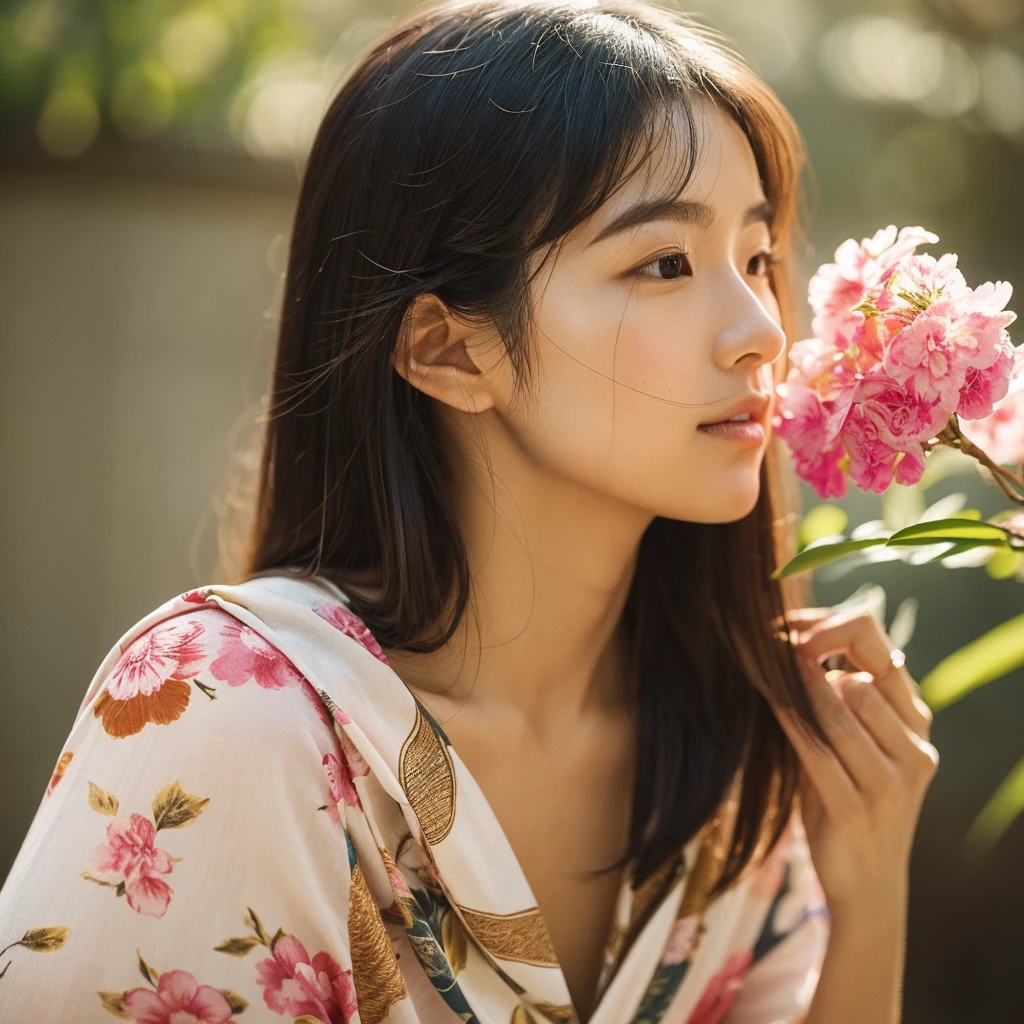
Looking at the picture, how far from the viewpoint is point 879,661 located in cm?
106

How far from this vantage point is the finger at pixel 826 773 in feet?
3.43

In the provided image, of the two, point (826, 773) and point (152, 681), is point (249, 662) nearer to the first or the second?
point (152, 681)

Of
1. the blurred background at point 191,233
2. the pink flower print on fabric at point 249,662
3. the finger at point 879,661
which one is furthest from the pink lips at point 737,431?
the blurred background at point 191,233

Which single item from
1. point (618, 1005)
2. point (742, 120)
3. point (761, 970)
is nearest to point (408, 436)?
point (742, 120)

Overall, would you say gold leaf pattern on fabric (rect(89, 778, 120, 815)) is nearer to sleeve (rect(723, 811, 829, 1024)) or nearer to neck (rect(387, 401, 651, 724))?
neck (rect(387, 401, 651, 724))

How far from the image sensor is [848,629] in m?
1.07

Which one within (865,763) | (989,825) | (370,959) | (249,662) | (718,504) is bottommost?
(989,825)

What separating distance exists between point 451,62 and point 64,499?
4.54 feet

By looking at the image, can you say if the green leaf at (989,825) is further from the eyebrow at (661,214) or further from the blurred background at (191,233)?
the eyebrow at (661,214)

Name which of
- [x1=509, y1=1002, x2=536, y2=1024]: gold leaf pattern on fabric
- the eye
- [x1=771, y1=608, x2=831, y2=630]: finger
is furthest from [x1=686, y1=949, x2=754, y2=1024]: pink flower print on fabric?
the eye

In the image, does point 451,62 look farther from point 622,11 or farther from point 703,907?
point 703,907

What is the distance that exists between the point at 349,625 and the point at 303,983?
28cm

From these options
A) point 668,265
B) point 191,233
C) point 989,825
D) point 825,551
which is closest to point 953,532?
point 825,551

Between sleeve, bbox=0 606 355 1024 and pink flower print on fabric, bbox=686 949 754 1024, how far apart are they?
18.0 inches
